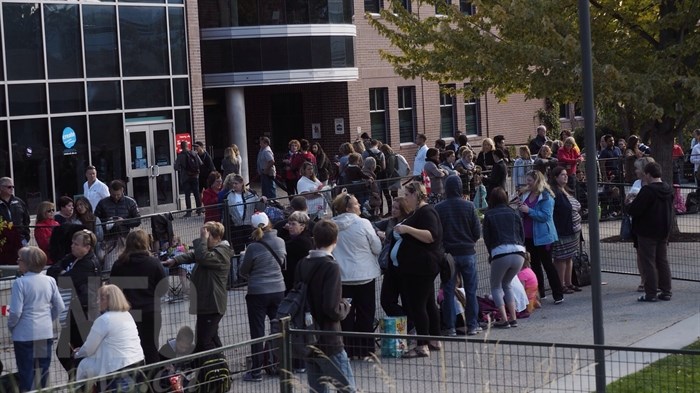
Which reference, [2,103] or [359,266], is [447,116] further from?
[359,266]

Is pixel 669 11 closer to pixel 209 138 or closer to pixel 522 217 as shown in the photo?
pixel 522 217

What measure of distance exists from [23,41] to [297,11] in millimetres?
9992

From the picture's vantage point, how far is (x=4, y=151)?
81.3ft

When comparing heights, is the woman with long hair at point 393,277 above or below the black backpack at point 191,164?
below

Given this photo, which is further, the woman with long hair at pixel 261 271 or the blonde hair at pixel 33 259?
the woman with long hair at pixel 261 271

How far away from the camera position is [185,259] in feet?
36.6

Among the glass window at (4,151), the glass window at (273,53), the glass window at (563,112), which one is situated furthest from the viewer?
the glass window at (563,112)

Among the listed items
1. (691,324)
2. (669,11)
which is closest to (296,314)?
(691,324)

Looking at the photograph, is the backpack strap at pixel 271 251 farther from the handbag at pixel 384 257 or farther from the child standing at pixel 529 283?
the child standing at pixel 529 283

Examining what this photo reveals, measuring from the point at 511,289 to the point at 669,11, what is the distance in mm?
7570

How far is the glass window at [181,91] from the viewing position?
94.9 feet

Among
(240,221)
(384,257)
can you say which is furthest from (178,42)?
(384,257)

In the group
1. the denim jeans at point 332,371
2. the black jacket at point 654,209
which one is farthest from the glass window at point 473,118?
the denim jeans at point 332,371

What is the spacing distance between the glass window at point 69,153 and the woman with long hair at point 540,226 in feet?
47.1
